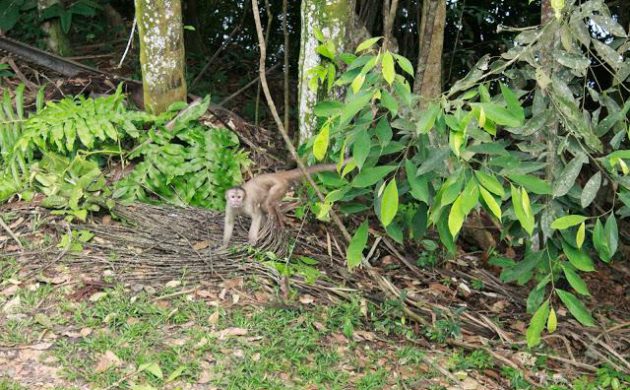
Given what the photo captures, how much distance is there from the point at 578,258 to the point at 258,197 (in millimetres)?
2617

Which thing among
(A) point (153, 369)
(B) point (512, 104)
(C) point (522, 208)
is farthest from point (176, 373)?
(B) point (512, 104)

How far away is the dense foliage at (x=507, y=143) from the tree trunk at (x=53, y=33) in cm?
424

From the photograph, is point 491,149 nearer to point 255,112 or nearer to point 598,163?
point 598,163

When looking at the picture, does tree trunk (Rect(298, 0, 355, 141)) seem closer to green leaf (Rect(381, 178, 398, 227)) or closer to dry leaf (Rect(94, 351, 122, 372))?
green leaf (Rect(381, 178, 398, 227))

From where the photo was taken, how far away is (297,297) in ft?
21.0

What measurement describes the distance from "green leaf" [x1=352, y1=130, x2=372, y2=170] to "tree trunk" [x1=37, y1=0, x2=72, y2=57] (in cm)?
524

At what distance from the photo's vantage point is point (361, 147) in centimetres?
481

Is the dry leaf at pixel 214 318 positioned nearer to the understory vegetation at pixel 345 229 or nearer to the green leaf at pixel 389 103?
the understory vegetation at pixel 345 229

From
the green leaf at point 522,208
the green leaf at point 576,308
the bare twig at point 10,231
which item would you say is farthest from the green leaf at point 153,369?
the green leaf at point 576,308

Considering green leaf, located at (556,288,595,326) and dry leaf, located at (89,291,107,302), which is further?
dry leaf, located at (89,291,107,302)

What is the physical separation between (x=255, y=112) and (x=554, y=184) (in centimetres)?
415

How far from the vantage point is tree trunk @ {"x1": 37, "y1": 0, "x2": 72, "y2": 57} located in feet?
29.8

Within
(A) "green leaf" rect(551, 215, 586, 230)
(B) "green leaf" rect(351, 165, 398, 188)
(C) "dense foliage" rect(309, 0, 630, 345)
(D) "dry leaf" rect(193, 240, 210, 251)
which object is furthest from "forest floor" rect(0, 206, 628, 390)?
(A) "green leaf" rect(551, 215, 586, 230)

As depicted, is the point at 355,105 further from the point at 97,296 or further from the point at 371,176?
the point at 97,296
